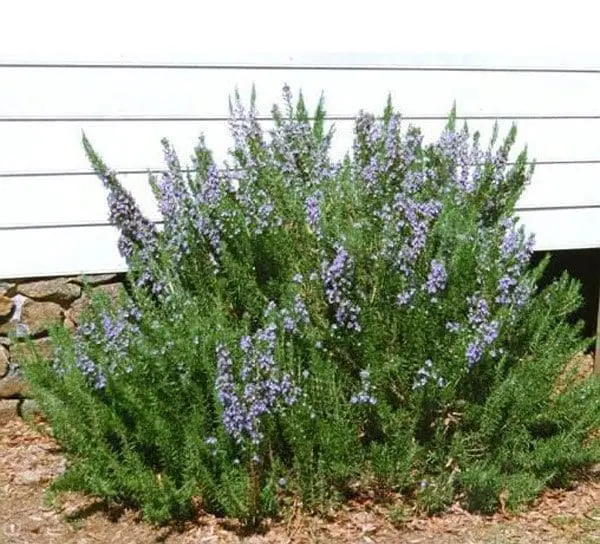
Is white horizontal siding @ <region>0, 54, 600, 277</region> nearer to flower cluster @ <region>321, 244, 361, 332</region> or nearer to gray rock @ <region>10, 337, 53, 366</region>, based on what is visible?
gray rock @ <region>10, 337, 53, 366</region>

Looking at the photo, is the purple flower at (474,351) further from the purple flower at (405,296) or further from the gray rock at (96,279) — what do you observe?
the gray rock at (96,279)

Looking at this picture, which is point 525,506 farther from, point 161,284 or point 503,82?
point 503,82

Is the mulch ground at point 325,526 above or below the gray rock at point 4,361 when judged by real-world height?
below

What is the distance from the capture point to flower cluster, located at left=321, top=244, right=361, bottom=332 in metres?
3.71

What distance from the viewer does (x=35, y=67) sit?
4.54 meters

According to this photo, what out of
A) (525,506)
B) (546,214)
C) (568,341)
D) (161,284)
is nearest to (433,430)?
(525,506)

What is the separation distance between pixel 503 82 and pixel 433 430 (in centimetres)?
201

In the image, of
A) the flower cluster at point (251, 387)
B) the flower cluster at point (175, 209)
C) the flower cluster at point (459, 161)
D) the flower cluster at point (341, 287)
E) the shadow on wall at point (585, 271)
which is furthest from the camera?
the shadow on wall at point (585, 271)

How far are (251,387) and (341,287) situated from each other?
20.7 inches

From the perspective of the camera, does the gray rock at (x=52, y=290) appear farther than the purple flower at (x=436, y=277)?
Yes

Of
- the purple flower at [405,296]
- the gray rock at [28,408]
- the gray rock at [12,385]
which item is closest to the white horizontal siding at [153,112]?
the gray rock at [12,385]

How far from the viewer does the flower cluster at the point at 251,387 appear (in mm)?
3514

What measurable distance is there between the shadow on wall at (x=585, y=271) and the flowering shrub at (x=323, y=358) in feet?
5.48

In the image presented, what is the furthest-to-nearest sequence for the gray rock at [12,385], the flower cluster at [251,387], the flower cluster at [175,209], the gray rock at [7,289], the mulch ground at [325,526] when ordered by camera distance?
the gray rock at [12,385] → the gray rock at [7,289] → the flower cluster at [175,209] → the mulch ground at [325,526] → the flower cluster at [251,387]
